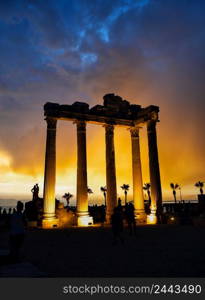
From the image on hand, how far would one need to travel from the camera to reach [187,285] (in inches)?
239

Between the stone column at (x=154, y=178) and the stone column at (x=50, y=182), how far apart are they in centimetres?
1182

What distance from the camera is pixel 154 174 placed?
32.2 metres

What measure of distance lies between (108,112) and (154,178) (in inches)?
424

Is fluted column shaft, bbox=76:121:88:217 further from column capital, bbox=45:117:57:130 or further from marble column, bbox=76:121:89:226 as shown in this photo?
column capital, bbox=45:117:57:130

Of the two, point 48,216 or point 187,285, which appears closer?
point 187,285

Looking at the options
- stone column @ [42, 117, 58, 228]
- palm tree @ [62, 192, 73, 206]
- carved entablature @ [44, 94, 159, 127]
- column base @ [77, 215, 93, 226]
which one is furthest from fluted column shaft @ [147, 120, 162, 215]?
palm tree @ [62, 192, 73, 206]

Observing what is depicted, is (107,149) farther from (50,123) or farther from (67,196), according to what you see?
(67,196)

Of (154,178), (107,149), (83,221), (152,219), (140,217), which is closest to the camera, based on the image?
(83,221)

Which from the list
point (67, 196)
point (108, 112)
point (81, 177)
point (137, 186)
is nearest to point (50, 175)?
point (81, 177)

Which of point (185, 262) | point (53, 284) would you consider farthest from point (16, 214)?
point (185, 262)

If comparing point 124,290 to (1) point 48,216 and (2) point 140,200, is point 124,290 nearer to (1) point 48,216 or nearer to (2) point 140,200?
(1) point 48,216

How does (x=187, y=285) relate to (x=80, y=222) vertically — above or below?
below

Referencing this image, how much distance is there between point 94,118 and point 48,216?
44.8ft

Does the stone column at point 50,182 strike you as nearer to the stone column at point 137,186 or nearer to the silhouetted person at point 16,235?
the stone column at point 137,186
